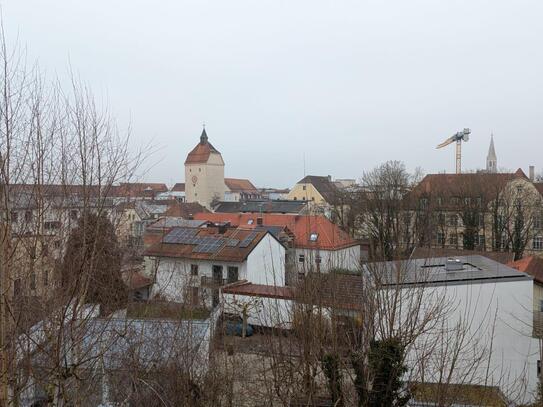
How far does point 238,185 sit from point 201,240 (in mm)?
81030

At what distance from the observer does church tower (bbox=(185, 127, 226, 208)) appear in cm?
7588

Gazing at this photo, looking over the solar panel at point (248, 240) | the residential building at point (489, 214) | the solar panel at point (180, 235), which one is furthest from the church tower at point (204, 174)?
the solar panel at point (248, 240)

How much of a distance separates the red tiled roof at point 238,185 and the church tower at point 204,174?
74.9ft

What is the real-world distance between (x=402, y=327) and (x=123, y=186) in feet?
13.7

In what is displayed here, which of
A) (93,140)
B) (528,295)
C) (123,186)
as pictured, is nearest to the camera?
(93,140)

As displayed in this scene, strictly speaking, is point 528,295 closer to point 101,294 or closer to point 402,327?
point 402,327

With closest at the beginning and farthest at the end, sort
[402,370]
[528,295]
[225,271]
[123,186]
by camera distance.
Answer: [123,186], [402,370], [528,295], [225,271]

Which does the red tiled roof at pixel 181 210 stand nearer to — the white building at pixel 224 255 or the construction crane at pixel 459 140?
the white building at pixel 224 255

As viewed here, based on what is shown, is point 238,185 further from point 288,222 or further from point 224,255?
point 224,255

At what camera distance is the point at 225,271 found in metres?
22.9

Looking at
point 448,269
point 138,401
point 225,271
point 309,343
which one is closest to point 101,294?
point 138,401

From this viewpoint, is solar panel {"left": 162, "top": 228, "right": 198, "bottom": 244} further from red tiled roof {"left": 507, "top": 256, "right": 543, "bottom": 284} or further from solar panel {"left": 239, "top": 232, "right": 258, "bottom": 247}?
red tiled roof {"left": 507, "top": 256, "right": 543, "bottom": 284}

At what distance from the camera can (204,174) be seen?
7569 cm

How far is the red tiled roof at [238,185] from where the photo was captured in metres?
102
